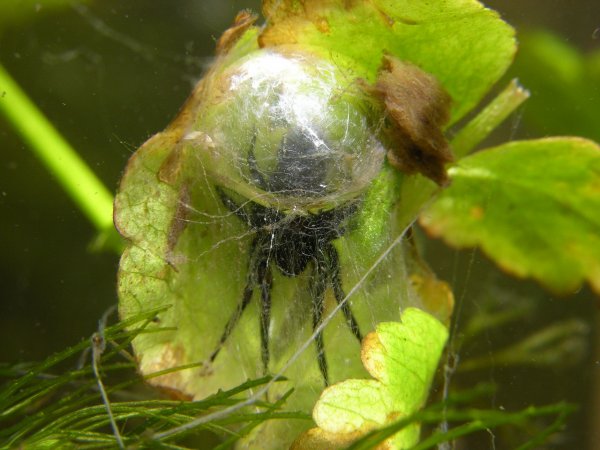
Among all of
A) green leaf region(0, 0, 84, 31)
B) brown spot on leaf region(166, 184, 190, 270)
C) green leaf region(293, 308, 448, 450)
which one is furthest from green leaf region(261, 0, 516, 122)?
green leaf region(0, 0, 84, 31)

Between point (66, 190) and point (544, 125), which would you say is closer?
point (544, 125)

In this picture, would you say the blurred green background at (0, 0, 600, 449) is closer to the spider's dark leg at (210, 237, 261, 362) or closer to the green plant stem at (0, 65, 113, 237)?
the green plant stem at (0, 65, 113, 237)

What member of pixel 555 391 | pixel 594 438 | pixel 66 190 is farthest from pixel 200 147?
pixel 594 438

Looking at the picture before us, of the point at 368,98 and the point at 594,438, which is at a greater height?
the point at 368,98

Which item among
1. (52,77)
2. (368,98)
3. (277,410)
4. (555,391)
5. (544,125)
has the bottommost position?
(555,391)

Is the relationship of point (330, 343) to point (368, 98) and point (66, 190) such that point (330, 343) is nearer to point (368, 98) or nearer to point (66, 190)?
point (368, 98)

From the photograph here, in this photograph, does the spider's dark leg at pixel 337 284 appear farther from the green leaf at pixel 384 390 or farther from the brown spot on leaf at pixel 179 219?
the brown spot on leaf at pixel 179 219
